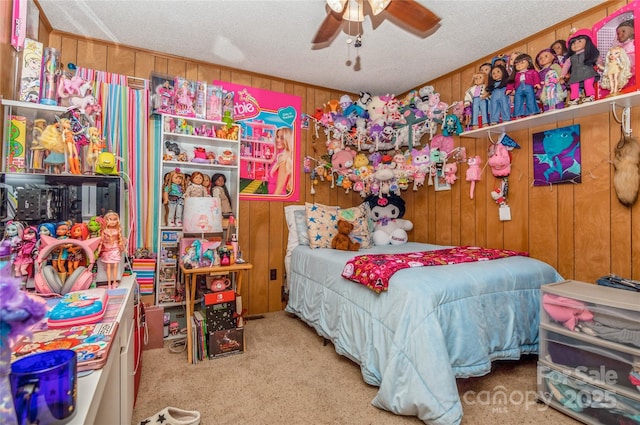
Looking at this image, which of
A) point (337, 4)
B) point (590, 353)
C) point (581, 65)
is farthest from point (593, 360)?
point (337, 4)

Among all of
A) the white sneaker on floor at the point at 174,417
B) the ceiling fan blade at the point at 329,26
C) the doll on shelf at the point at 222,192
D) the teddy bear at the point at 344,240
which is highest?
the ceiling fan blade at the point at 329,26

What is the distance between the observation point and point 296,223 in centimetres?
299

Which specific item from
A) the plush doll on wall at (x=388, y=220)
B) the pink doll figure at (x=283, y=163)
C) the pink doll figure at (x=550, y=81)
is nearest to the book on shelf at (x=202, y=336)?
the pink doll figure at (x=283, y=163)

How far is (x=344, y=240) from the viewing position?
266 centimetres

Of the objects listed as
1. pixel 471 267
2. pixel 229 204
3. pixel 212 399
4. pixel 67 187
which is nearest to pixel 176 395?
pixel 212 399

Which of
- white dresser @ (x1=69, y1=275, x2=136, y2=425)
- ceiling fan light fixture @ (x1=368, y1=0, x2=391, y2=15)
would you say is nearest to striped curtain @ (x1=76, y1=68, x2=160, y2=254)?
white dresser @ (x1=69, y1=275, x2=136, y2=425)

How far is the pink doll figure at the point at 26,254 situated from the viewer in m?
1.33

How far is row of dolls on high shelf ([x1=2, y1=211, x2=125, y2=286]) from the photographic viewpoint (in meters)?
1.35

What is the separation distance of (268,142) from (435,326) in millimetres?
2266

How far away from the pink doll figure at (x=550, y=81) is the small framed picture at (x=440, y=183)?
0.99m

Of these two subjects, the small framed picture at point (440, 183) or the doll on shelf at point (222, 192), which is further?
the small framed picture at point (440, 183)

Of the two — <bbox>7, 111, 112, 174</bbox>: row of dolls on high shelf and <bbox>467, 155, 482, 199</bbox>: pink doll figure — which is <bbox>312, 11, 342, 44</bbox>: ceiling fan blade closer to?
<bbox>7, 111, 112, 174</bbox>: row of dolls on high shelf

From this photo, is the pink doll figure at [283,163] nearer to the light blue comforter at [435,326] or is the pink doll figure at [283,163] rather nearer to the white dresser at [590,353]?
the light blue comforter at [435,326]

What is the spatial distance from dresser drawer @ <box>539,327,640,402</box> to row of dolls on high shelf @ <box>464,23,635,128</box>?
1440 millimetres
